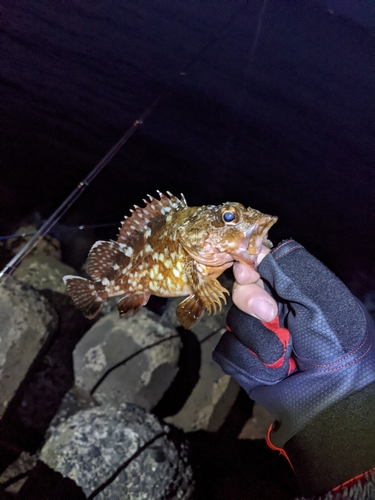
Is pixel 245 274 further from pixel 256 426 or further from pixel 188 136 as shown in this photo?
pixel 188 136

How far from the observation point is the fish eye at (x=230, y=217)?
2.53m

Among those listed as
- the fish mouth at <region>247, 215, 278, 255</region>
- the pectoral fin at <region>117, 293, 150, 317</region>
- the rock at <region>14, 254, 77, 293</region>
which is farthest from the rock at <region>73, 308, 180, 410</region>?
the fish mouth at <region>247, 215, 278, 255</region>

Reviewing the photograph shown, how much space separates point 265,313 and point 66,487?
2.96 metres

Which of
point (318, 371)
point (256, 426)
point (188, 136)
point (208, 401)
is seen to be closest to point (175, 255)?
point (318, 371)

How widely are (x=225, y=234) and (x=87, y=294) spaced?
1.64 m

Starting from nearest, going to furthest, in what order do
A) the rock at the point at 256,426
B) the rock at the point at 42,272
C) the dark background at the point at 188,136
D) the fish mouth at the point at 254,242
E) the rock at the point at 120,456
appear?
the fish mouth at the point at 254,242 → the rock at the point at 120,456 → the rock at the point at 256,426 → the rock at the point at 42,272 → the dark background at the point at 188,136

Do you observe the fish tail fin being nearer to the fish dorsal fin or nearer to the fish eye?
the fish dorsal fin

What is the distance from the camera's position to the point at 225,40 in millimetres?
22812

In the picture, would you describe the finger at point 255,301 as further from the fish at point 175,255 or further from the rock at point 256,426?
the rock at point 256,426

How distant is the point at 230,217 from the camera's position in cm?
254

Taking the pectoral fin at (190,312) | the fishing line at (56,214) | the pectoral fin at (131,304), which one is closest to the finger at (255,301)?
the pectoral fin at (190,312)

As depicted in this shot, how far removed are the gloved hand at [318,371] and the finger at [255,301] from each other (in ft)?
0.17

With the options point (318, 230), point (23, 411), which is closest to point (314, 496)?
point (23, 411)

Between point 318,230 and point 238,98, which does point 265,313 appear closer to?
point 318,230
